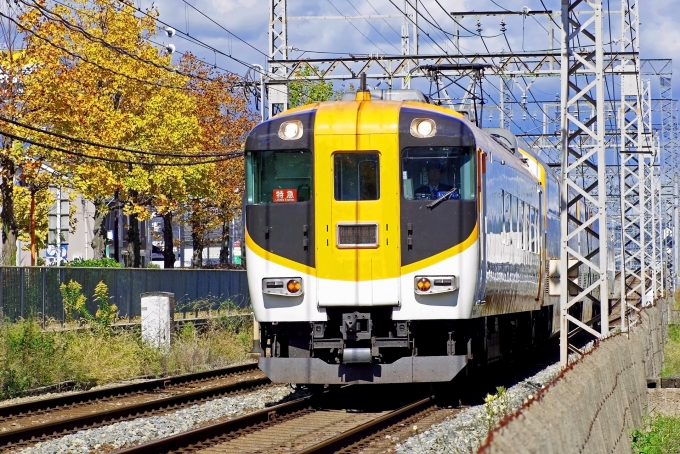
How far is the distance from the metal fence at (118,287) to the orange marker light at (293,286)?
9.09 meters

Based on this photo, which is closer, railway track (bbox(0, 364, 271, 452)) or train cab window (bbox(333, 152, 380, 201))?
railway track (bbox(0, 364, 271, 452))

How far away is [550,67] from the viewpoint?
91.4ft

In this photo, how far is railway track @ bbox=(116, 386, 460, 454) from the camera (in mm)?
10234

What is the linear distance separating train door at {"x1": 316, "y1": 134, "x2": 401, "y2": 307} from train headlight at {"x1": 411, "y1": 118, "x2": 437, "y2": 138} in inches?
9.9

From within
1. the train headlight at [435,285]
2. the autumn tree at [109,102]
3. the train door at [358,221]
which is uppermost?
the autumn tree at [109,102]

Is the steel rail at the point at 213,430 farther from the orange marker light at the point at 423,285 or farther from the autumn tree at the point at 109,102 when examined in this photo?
the autumn tree at the point at 109,102

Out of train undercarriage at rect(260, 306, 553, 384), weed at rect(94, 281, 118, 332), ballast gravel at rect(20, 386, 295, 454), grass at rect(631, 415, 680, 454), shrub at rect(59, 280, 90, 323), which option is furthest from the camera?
shrub at rect(59, 280, 90, 323)

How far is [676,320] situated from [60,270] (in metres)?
23.2

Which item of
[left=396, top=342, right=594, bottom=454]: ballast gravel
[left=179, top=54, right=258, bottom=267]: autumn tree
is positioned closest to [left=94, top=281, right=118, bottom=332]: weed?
[left=396, top=342, right=594, bottom=454]: ballast gravel

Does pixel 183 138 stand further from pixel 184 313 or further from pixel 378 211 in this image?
pixel 378 211

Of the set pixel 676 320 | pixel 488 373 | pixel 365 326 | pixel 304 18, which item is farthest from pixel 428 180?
pixel 676 320

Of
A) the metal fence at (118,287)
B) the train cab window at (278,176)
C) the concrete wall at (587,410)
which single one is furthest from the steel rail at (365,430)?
the metal fence at (118,287)

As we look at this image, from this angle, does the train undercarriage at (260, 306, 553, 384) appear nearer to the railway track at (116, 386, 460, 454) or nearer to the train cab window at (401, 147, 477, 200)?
the railway track at (116, 386, 460, 454)

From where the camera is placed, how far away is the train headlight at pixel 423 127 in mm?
12602
